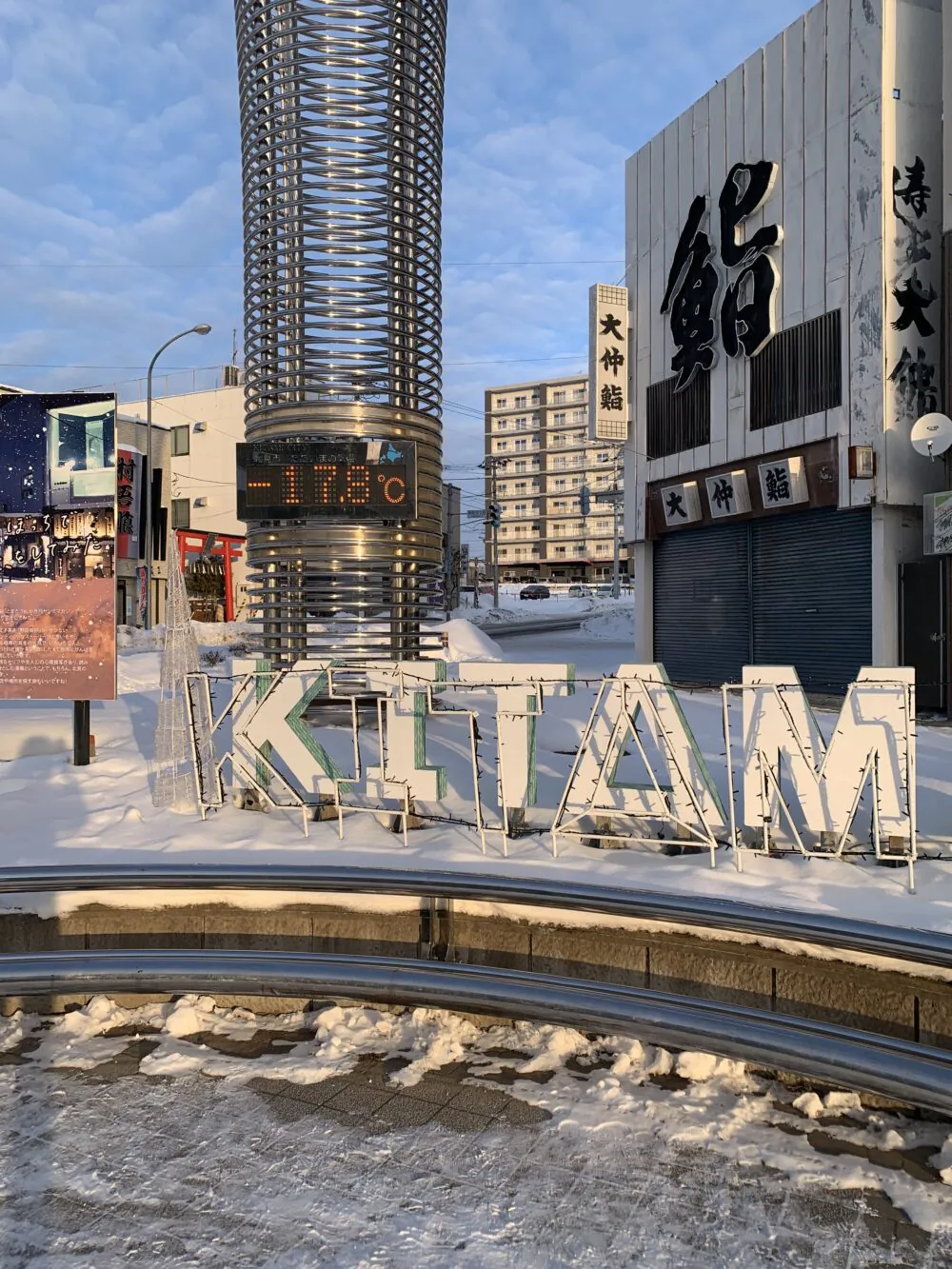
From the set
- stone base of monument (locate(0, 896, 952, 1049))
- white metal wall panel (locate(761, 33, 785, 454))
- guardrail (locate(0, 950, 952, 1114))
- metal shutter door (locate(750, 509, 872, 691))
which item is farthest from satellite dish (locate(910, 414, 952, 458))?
guardrail (locate(0, 950, 952, 1114))

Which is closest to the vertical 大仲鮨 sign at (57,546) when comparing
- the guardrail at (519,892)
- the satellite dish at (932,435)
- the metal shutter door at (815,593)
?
the guardrail at (519,892)

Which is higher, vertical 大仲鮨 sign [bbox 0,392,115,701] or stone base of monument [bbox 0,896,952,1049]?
vertical 大仲鮨 sign [bbox 0,392,115,701]

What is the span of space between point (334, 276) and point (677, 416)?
35.0 ft

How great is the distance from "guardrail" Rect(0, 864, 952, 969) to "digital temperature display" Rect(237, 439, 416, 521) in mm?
5894

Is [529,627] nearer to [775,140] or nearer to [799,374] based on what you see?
[799,374]

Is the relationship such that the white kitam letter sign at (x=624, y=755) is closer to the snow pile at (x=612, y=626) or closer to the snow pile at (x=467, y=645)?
the snow pile at (x=467, y=645)

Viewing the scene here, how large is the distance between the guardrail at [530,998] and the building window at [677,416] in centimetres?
1618

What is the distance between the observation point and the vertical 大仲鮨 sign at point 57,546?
8.72 metres

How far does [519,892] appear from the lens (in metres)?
4.81

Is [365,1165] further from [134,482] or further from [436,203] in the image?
[134,482]

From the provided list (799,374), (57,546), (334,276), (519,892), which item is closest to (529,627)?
(799,374)

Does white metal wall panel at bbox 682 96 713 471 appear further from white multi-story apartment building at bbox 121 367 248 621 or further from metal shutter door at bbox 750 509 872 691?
white multi-story apartment building at bbox 121 367 248 621

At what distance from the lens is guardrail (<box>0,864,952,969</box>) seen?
4.16 metres

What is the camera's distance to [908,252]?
14633 mm
